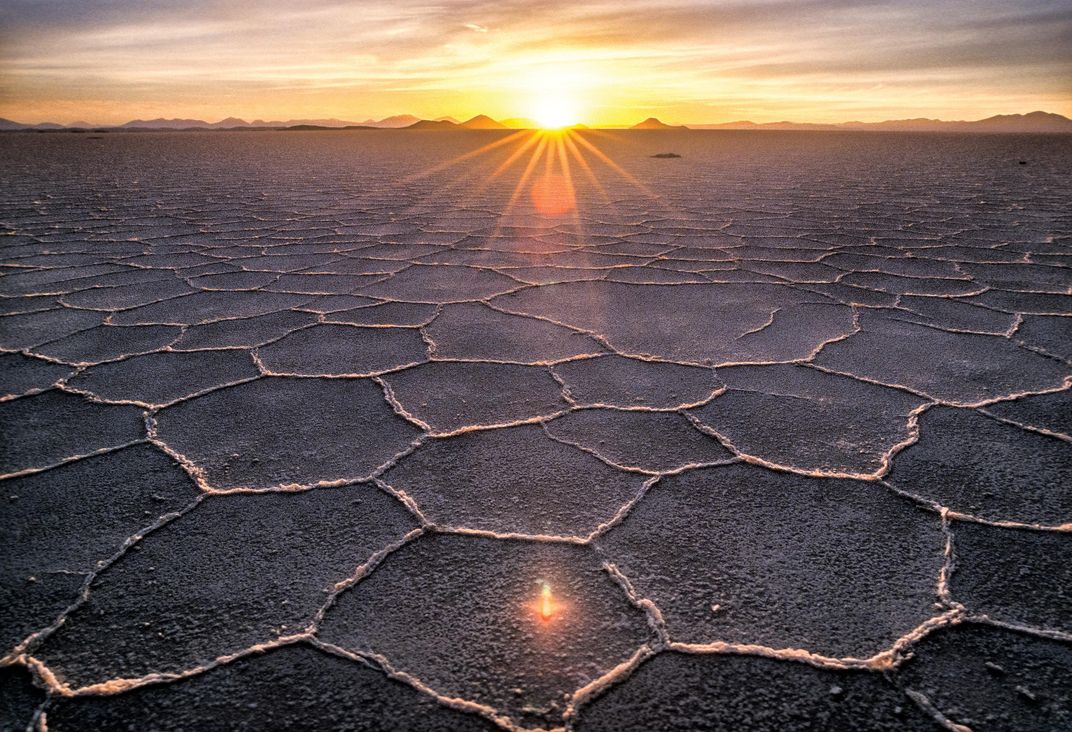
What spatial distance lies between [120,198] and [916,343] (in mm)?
6216

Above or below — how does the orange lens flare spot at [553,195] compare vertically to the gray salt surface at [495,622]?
above

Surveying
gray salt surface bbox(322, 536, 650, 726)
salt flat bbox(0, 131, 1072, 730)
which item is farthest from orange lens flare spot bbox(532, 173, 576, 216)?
gray salt surface bbox(322, 536, 650, 726)

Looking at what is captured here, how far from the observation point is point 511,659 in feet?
2.70

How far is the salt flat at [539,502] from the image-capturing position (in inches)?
31.2

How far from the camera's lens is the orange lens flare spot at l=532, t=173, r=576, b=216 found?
5.05 m

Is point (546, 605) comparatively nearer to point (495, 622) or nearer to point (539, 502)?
point (495, 622)

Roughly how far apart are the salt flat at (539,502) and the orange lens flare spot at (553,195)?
2441 millimetres

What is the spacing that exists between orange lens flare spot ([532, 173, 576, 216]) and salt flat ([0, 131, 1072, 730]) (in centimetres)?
244

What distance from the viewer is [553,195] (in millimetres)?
6125

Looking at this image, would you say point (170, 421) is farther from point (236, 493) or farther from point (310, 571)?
point (310, 571)

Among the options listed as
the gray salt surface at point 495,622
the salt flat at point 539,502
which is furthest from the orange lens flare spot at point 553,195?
the gray salt surface at point 495,622

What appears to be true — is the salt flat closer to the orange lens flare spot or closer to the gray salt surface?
the gray salt surface

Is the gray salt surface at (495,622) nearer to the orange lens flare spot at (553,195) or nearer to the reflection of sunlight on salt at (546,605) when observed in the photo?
the reflection of sunlight on salt at (546,605)

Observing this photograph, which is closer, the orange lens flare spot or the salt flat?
the salt flat
